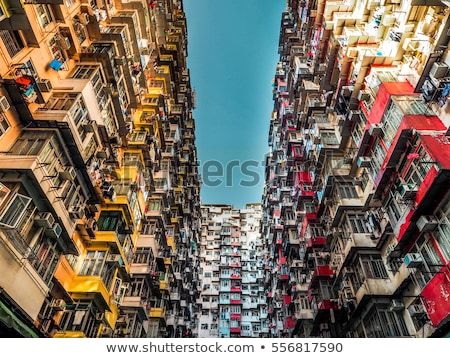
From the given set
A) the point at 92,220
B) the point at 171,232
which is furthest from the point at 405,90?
the point at 171,232

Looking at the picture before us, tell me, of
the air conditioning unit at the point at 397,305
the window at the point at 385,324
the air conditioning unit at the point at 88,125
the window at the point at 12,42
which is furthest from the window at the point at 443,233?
the window at the point at 12,42

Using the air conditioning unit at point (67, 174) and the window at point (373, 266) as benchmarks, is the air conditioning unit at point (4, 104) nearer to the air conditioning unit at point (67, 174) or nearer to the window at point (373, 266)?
the air conditioning unit at point (67, 174)

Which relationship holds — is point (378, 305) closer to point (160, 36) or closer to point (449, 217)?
point (449, 217)

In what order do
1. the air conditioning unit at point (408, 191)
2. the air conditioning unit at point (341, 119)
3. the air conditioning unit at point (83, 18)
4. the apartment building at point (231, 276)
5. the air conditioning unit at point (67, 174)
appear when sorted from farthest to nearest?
the apartment building at point (231, 276) → the air conditioning unit at point (341, 119) → the air conditioning unit at point (83, 18) → the air conditioning unit at point (67, 174) → the air conditioning unit at point (408, 191)

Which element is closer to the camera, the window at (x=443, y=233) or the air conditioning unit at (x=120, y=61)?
the window at (x=443, y=233)

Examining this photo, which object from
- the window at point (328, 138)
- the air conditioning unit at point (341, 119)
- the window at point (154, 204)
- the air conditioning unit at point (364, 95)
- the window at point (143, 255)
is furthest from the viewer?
the window at point (154, 204)

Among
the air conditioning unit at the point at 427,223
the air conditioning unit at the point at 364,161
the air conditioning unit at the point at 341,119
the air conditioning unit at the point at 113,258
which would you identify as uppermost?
the air conditioning unit at the point at 341,119

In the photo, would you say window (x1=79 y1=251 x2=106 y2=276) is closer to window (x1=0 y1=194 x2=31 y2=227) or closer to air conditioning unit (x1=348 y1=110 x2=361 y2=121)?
window (x1=0 y1=194 x2=31 y2=227)
